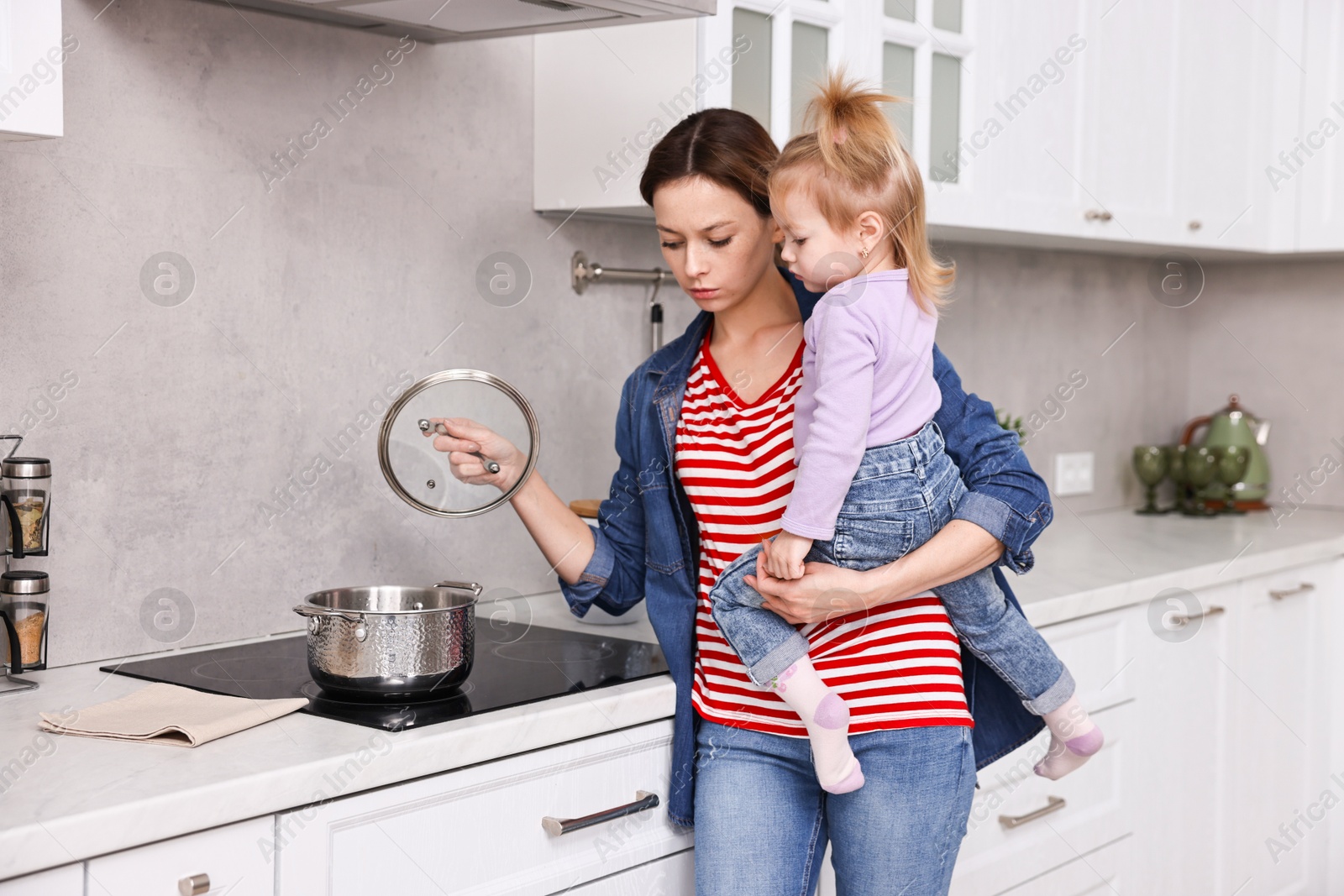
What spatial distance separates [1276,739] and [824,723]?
1.65 m

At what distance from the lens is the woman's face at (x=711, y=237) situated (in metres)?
1.39

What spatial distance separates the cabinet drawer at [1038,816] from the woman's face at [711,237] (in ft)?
2.71

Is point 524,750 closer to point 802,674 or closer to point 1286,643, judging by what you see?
point 802,674

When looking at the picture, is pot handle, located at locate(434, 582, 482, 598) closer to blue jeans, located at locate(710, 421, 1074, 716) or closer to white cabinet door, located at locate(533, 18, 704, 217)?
blue jeans, located at locate(710, 421, 1074, 716)

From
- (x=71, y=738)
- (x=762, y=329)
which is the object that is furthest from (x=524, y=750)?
(x=762, y=329)

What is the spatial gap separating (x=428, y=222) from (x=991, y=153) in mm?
952

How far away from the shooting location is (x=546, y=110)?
1.92 m

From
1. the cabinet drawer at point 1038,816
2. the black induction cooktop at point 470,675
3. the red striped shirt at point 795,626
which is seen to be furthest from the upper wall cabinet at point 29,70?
the cabinet drawer at point 1038,816

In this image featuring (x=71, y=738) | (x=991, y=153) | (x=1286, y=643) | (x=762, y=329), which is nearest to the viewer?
(x=71, y=738)

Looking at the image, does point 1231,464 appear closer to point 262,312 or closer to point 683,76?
point 683,76

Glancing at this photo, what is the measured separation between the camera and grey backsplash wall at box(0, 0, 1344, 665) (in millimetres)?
1478

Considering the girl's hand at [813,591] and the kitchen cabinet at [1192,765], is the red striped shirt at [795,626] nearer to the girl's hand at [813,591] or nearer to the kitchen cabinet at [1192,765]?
the girl's hand at [813,591]

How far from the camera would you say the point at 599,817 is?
1366 mm

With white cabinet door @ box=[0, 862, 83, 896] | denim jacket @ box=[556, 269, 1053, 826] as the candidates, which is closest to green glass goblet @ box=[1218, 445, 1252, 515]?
denim jacket @ box=[556, 269, 1053, 826]
